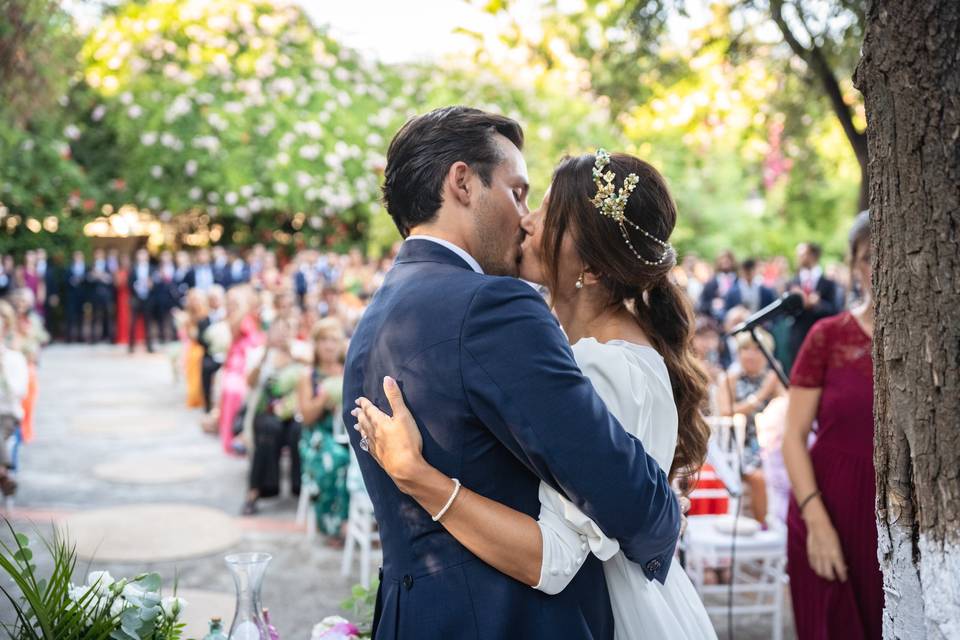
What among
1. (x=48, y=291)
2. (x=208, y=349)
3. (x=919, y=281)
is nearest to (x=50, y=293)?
(x=48, y=291)

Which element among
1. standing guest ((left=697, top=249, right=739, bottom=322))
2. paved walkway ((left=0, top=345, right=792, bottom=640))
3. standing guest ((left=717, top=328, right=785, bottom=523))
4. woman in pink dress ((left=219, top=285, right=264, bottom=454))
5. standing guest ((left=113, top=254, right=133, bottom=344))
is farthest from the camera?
standing guest ((left=113, top=254, right=133, bottom=344))

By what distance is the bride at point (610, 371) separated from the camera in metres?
1.81

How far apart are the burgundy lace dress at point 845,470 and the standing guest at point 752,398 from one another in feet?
10.7

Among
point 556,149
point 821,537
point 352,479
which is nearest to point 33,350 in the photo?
point 352,479

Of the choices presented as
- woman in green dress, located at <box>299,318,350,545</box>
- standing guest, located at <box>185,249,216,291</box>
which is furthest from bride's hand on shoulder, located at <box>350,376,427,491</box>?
standing guest, located at <box>185,249,216,291</box>

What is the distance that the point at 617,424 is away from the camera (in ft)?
5.87

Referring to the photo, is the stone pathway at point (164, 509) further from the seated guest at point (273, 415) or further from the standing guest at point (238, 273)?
the standing guest at point (238, 273)

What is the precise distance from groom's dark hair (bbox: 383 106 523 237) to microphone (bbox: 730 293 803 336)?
76.2 inches

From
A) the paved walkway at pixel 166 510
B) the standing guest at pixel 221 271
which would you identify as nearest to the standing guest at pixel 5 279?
the standing guest at pixel 221 271

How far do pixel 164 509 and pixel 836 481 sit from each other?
229 inches

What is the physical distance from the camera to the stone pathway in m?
5.69

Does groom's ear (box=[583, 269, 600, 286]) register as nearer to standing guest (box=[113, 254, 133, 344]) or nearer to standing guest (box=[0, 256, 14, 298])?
standing guest (box=[0, 256, 14, 298])

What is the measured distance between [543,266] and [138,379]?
14.9 metres

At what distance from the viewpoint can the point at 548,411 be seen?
1708mm
